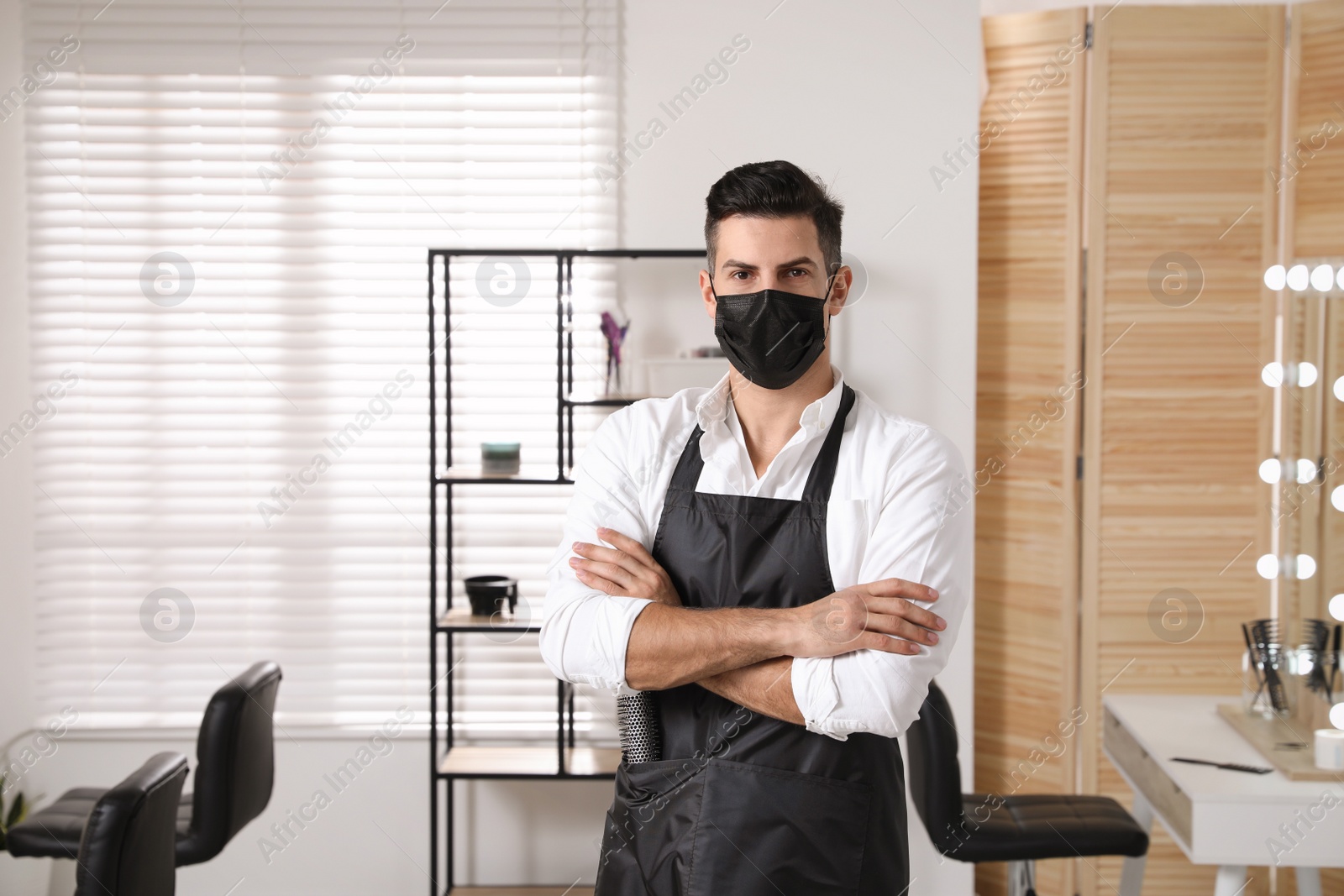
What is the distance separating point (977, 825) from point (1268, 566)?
1.21 m

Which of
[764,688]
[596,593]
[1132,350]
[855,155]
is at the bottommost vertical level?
[764,688]

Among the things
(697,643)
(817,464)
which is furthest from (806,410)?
(697,643)

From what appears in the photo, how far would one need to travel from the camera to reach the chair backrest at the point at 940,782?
214 cm

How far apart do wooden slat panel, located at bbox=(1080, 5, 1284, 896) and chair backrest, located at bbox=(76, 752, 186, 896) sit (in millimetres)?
2413

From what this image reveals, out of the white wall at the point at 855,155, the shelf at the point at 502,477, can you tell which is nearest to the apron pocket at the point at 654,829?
the shelf at the point at 502,477

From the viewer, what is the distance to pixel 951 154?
2758mm

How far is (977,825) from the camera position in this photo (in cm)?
217

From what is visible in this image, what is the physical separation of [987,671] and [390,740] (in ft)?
6.00

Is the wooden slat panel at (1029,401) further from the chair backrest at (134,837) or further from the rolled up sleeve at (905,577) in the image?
the chair backrest at (134,837)

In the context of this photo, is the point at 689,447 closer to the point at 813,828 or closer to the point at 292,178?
the point at 813,828

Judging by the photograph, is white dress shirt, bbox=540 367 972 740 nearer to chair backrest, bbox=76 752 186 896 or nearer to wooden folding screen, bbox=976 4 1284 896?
chair backrest, bbox=76 752 186 896

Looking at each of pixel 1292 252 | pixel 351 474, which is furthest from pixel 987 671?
pixel 351 474

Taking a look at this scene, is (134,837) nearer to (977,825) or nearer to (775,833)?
(775,833)

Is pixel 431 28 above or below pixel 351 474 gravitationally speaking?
above
